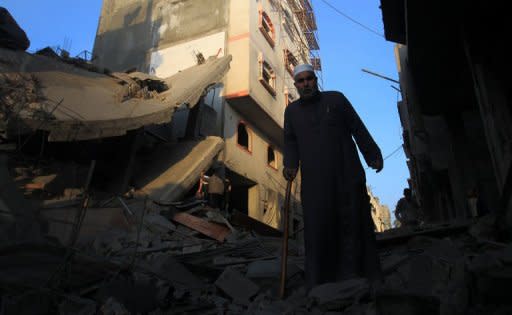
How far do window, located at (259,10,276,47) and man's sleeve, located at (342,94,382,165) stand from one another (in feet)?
49.3

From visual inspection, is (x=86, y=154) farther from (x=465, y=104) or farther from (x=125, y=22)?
(x=125, y=22)

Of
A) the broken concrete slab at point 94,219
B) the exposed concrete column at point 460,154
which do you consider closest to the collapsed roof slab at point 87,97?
the broken concrete slab at point 94,219

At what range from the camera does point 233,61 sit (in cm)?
1634

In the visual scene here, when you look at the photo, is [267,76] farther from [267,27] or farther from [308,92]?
[308,92]

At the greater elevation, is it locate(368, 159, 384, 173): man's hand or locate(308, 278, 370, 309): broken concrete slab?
locate(368, 159, 384, 173): man's hand

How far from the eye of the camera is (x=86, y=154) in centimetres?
977

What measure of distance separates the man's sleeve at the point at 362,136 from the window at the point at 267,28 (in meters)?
15.0

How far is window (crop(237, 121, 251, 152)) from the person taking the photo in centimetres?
1707

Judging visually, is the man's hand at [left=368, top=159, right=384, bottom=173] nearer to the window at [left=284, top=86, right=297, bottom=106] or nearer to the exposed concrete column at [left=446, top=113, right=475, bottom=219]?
the exposed concrete column at [left=446, top=113, right=475, bottom=219]

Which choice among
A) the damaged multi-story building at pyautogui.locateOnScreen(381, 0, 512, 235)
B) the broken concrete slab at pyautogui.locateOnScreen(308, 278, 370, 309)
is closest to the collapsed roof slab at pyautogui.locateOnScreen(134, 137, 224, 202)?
the damaged multi-story building at pyautogui.locateOnScreen(381, 0, 512, 235)

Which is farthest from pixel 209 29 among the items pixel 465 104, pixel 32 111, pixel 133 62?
pixel 465 104

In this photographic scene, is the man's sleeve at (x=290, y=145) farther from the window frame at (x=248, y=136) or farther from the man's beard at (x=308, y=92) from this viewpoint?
the window frame at (x=248, y=136)

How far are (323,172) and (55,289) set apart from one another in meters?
2.42

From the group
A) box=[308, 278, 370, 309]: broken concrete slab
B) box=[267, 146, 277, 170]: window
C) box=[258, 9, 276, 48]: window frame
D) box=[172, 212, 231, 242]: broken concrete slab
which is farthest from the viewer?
box=[267, 146, 277, 170]: window
